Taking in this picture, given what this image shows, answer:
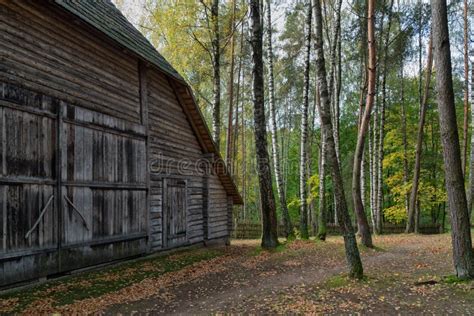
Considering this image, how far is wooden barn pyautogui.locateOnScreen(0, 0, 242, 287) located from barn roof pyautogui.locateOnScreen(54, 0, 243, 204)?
43 mm

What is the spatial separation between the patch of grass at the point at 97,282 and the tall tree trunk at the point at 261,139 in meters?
2.60

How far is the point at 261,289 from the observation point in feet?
24.5

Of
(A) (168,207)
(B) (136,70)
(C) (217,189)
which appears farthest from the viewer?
(C) (217,189)

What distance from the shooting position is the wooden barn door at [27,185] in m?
6.76

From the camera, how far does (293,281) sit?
805cm

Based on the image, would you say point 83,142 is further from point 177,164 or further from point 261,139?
point 261,139

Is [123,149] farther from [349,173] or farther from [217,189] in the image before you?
[349,173]

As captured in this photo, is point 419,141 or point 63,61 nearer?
point 63,61

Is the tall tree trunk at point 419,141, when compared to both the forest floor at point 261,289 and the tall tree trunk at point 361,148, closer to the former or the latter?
the tall tree trunk at point 361,148

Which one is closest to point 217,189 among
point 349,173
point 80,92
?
point 80,92

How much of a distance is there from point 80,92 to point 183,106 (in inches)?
210

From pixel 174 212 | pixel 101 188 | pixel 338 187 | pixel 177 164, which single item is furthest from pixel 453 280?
pixel 177 164

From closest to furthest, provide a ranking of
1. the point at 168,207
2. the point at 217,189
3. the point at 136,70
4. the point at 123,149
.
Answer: the point at 123,149
the point at 136,70
the point at 168,207
the point at 217,189

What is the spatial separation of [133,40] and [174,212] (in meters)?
5.88
